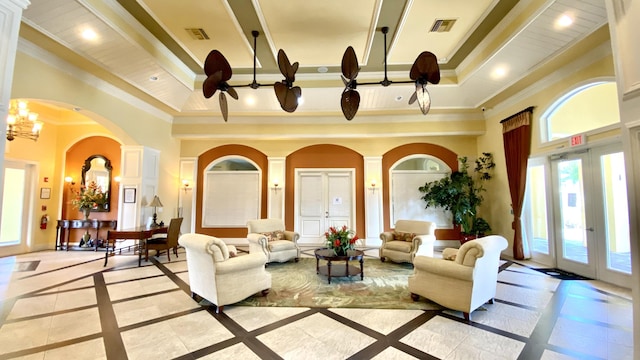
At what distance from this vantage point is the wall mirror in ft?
23.0

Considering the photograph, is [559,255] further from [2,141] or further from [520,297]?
[2,141]

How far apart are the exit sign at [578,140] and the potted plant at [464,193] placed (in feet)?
7.33

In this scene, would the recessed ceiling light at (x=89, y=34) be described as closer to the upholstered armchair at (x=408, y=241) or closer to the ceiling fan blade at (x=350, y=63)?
the ceiling fan blade at (x=350, y=63)

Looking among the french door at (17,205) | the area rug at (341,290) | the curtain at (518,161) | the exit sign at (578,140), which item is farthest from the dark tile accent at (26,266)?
the exit sign at (578,140)

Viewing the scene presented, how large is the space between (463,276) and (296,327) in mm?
1980

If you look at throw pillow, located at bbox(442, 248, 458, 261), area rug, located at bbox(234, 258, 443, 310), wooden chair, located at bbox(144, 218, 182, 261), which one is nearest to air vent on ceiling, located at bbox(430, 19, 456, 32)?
throw pillow, located at bbox(442, 248, 458, 261)

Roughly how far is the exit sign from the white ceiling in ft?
4.66

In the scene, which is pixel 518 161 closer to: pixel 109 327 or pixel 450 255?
pixel 450 255

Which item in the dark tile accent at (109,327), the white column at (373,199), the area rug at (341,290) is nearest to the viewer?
the dark tile accent at (109,327)

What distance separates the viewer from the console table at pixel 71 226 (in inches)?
264

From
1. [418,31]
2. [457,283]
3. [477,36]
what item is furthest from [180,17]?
[457,283]

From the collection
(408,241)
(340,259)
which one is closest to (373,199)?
(408,241)

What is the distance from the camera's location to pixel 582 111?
181 inches

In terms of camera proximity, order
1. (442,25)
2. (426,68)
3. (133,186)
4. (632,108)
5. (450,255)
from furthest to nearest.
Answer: (133,186) < (442,25) < (450,255) < (426,68) < (632,108)
